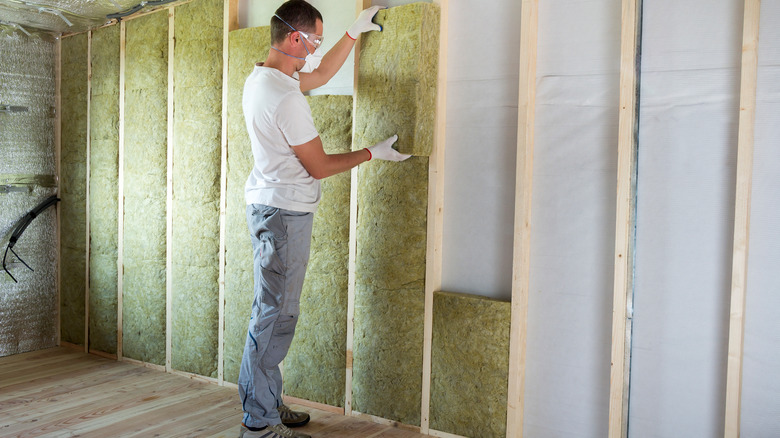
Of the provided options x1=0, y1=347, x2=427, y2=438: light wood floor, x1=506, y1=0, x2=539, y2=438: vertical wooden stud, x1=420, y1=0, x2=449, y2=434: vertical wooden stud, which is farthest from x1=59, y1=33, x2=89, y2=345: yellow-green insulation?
x1=506, y1=0, x2=539, y2=438: vertical wooden stud

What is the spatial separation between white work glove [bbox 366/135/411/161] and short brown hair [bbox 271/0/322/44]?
0.59m

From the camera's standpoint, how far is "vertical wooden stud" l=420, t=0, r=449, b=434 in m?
2.88

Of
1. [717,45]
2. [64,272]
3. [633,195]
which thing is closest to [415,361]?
[633,195]

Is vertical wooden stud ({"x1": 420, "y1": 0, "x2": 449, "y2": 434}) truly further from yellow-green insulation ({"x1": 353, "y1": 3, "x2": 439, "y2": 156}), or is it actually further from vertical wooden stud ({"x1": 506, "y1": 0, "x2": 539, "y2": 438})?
vertical wooden stud ({"x1": 506, "y1": 0, "x2": 539, "y2": 438})

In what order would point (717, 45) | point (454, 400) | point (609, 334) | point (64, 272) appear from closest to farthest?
point (717, 45) → point (609, 334) → point (454, 400) → point (64, 272)

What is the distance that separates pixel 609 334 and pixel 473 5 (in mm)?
1541

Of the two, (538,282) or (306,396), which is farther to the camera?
(306,396)

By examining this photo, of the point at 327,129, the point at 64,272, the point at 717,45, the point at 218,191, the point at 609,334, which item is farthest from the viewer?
the point at 64,272

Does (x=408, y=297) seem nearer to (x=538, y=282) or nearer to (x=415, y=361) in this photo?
(x=415, y=361)

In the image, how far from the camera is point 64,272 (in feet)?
14.7

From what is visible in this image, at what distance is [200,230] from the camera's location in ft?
12.1

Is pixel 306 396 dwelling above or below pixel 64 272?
below

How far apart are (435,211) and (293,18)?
1051 mm

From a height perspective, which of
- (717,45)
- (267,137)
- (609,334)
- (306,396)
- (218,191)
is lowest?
(306,396)
